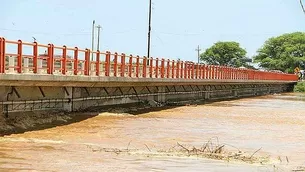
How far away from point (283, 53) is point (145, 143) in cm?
10190

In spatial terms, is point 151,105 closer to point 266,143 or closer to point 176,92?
point 176,92

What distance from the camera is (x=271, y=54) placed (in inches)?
4670

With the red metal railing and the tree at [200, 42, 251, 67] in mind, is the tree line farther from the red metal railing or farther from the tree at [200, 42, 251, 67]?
the red metal railing

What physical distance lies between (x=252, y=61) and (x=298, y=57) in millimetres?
14865

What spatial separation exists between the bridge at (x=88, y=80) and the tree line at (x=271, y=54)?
7347cm

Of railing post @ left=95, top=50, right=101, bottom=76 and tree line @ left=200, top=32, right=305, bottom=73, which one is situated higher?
tree line @ left=200, top=32, right=305, bottom=73

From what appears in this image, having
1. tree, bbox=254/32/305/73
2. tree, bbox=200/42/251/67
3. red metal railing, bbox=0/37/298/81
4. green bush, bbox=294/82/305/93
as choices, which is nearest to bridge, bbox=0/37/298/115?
red metal railing, bbox=0/37/298/81

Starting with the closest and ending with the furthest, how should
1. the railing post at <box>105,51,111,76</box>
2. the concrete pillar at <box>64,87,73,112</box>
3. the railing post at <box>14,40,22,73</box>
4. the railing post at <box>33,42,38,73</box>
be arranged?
the railing post at <box>14,40,22,73</box>, the railing post at <box>33,42,38,73</box>, the concrete pillar at <box>64,87,73,112</box>, the railing post at <box>105,51,111,76</box>

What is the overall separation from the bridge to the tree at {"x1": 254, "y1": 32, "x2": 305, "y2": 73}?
73072 mm

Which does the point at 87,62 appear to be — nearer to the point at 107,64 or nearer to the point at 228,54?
the point at 107,64

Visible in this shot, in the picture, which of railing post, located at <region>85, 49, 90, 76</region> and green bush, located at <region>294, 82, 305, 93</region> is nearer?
railing post, located at <region>85, 49, 90, 76</region>

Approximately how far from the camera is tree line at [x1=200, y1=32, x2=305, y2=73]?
365 ft

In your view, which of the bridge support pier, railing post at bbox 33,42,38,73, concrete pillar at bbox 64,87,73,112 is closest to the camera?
railing post at bbox 33,42,38,73

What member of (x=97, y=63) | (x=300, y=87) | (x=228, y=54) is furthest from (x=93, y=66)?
(x=228, y=54)
